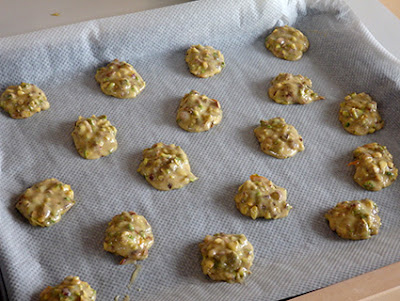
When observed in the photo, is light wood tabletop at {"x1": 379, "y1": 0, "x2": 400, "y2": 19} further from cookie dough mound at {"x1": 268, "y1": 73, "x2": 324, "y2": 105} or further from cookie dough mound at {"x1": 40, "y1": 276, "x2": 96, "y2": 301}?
cookie dough mound at {"x1": 40, "y1": 276, "x2": 96, "y2": 301}

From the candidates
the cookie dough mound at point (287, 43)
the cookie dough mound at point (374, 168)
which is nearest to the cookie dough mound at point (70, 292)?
the cookie dough mound at point (374, 168)

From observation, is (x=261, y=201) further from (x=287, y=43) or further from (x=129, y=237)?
(x=287, y=43)

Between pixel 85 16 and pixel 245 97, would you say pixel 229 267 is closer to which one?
pixel 245 97

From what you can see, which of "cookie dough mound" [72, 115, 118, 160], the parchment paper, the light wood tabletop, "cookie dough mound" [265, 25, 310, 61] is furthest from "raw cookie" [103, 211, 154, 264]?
the light wood tabletop

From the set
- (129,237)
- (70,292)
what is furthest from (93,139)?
(70,292)

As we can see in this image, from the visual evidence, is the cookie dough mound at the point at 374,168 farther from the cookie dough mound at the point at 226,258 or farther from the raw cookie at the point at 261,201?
the cookie dough mound at the point at 226,258

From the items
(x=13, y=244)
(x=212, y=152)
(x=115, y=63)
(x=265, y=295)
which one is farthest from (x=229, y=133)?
(x=13, y=244)
